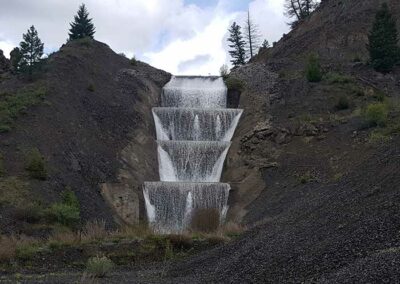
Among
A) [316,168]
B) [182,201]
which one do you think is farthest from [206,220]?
[316,168]

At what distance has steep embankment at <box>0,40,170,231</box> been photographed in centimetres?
3039

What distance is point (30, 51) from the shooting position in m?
42.4

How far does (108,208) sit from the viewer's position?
3166 centimetres

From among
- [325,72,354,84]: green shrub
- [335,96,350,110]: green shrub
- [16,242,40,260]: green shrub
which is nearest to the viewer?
[16,242,40,260]: green shrub

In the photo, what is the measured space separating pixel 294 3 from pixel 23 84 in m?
43.6

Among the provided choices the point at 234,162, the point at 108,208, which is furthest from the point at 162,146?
the point at 108,208

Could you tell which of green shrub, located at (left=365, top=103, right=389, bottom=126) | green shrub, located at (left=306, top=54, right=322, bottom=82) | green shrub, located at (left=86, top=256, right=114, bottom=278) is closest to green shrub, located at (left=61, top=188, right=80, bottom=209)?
green shrub, located at (left=86, top=256, right=114, bottom=278)

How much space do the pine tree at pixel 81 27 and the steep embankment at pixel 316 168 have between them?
17798 millimetres

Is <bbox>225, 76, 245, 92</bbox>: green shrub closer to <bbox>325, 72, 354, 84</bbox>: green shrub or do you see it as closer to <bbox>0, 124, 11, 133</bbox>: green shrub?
<bbox>325, 72, 354, 84</bbox>: green shrub

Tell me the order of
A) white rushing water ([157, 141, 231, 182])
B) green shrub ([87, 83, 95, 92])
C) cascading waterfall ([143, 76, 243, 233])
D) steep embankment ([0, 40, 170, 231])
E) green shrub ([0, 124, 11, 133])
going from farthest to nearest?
1. green shrub ([87, 83, 95, 92])
2. white rushing water ([157, 141, 231, 182])
3. cascading waterfall ([143, 76, 243, 233])
4. green shrub ([0, 124, 11, 133])
5. steep embankment ([0, 40, 170, 231])

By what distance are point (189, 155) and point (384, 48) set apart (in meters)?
20.0

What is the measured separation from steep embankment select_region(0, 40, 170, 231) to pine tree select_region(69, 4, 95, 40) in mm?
7866

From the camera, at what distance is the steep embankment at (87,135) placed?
3039 cm

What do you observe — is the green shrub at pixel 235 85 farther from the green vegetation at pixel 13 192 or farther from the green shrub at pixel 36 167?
the green vegetation at pixel 13 192
